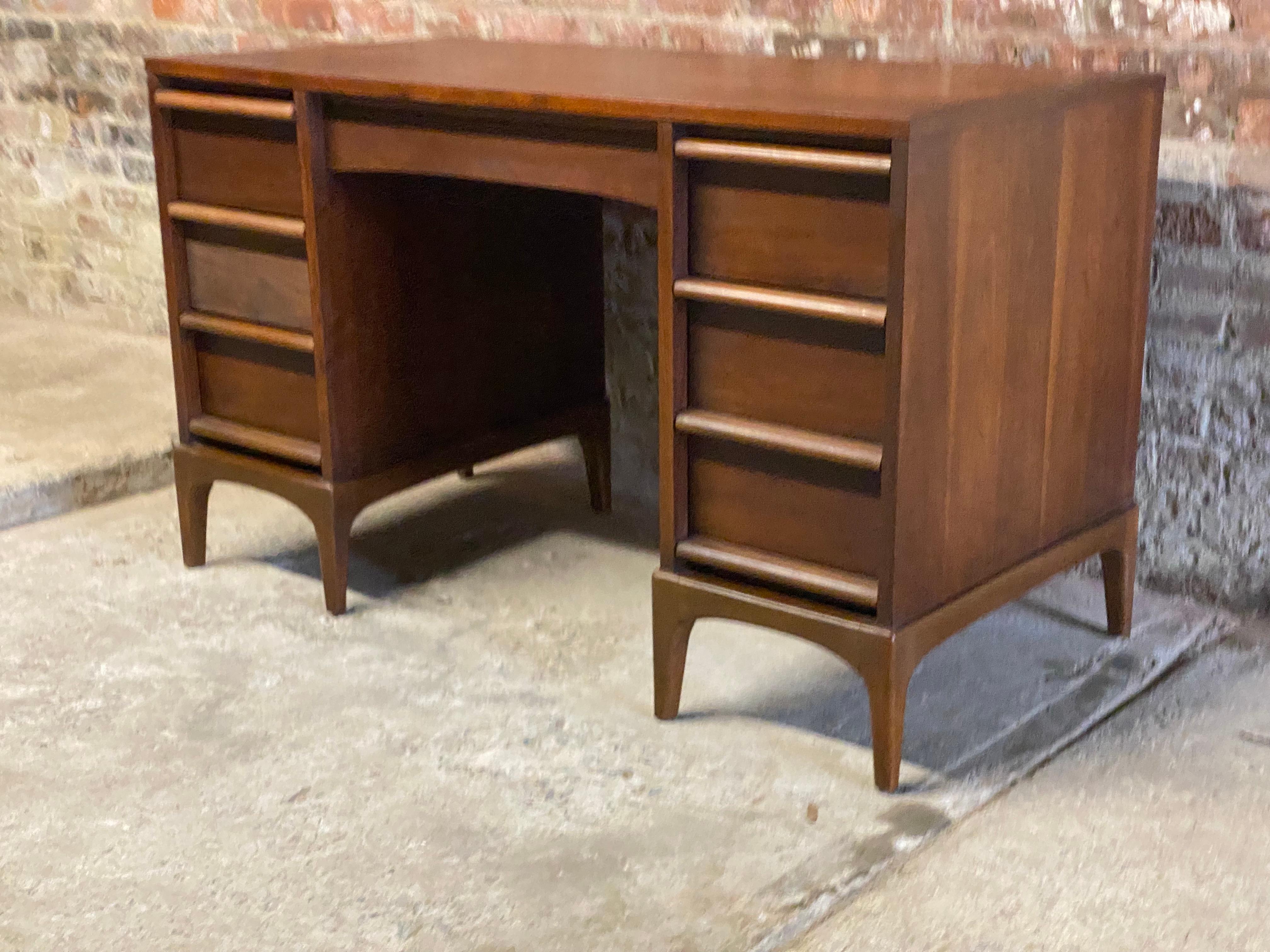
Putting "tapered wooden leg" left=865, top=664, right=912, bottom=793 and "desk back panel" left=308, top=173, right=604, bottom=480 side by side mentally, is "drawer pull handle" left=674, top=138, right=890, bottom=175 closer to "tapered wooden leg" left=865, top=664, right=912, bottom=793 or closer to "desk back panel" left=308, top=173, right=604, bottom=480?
"tapered wooden leg" left=865, top=664, right=912, bottom=793

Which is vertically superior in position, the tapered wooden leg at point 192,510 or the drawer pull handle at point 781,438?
the drawer pull handle at point 781,438

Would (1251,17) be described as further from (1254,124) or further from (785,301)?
(785,301)

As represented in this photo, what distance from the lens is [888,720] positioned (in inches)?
78.0

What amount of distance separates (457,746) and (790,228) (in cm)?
88

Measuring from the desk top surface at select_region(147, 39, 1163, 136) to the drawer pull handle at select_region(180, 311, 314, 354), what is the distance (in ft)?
1.35

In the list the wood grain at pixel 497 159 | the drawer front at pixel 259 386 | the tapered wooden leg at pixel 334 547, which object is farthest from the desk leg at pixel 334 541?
the wood grain at pixel 497 159

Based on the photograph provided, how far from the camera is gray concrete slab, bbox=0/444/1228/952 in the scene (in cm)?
178

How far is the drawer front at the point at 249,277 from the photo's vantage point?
2.52 metres

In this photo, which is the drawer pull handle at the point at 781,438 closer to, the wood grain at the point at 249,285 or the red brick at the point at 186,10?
the wood grain at the point at 249,285

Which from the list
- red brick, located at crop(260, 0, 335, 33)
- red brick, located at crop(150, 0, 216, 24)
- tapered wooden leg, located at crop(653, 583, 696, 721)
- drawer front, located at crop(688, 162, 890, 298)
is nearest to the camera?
drawer front, located at crop(688, 162, 890, 298)

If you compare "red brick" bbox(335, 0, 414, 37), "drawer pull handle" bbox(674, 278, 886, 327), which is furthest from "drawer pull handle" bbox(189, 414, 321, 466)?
"red brick" bbox(335, 0, 414, 37)

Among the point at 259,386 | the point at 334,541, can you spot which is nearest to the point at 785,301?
the point at 334,541

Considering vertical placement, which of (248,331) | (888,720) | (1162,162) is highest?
(1162,162)

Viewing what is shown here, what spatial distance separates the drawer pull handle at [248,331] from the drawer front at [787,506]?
2.61ft
